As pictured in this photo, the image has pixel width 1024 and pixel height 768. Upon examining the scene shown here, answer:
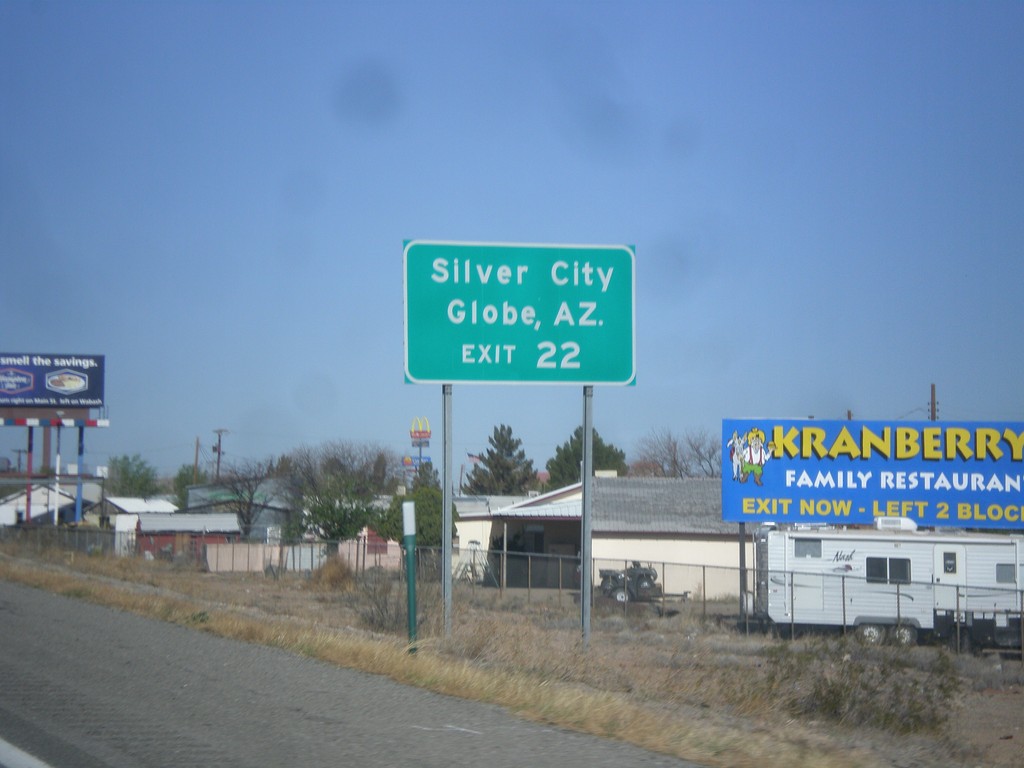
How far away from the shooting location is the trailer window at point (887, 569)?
28.2 metres

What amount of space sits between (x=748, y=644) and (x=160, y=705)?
1810cm

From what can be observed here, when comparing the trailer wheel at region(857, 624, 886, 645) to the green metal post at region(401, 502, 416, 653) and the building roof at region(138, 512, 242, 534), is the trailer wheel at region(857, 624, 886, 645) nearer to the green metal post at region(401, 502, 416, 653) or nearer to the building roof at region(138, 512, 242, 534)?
the green metal post at region(401, 502, 416, 653)

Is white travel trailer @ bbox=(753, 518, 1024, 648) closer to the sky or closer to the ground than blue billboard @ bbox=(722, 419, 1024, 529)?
closer to the ground

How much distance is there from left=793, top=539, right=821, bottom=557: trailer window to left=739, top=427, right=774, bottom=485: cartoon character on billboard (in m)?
3.35

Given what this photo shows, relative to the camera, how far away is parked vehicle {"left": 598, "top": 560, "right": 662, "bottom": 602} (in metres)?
35.4

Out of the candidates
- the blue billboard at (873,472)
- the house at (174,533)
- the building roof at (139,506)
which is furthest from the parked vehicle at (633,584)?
the building roof at (139,506)

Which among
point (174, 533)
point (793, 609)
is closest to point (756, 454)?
point (793, 609)

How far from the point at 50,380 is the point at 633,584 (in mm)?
43741

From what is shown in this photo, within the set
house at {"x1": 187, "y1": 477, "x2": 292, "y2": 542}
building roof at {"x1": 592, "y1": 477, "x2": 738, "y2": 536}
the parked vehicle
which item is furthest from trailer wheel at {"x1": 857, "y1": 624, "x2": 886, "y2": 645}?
house at {"x1": 187, "y1": 477, "x2": 292, "y2": 542}

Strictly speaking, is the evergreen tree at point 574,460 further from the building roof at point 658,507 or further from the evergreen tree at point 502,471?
the building roof at point 658,507

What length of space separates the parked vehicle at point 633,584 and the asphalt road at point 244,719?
24.0m

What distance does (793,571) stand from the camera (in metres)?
27.6

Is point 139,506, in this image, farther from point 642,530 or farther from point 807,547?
point 807,547

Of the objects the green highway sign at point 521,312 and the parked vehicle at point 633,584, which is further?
the parked vehicle at point 633,584
